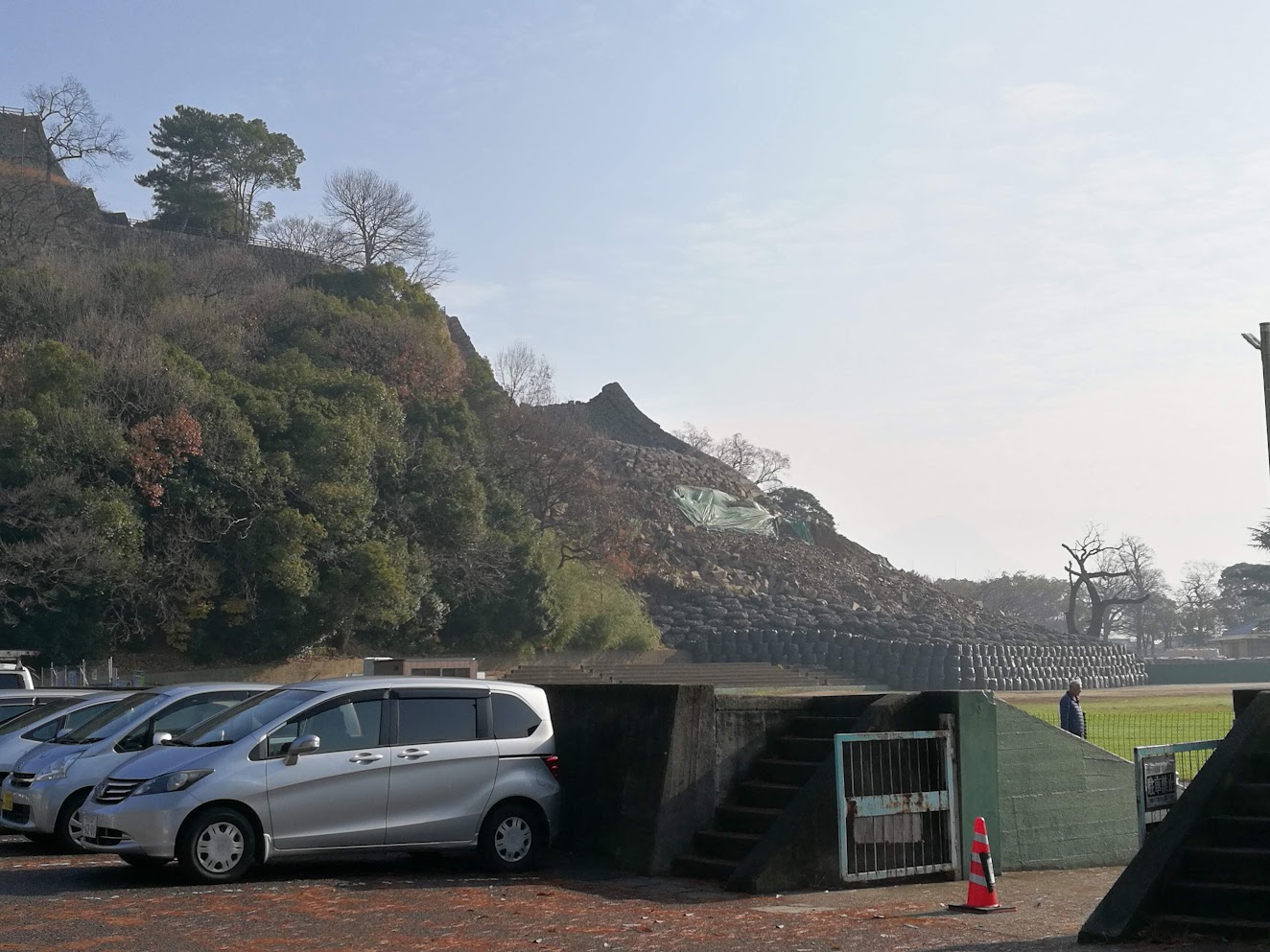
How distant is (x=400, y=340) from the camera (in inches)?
2062

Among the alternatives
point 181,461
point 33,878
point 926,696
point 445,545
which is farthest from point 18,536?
point 926,696

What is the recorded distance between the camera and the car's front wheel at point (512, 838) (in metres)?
11.9

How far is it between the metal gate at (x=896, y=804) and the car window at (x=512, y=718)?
113 inches

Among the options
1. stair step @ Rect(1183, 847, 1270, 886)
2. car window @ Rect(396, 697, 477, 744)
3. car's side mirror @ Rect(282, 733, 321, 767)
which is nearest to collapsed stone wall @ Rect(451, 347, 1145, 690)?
car window @ Rect(396, 697, 477, 744)

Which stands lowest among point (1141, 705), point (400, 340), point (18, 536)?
point (1141, 705)

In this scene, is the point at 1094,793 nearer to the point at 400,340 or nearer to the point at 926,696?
the point at 926,696

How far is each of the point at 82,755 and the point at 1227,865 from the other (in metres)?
10.3

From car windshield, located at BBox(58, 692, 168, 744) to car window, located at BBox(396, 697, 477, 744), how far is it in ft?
11.4

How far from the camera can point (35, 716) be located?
632 inches

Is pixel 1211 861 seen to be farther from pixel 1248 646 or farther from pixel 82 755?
pixel 1248 646

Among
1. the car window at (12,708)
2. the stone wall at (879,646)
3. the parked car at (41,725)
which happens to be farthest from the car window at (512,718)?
the stone wall at (879,646)

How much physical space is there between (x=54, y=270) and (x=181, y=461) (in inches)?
627

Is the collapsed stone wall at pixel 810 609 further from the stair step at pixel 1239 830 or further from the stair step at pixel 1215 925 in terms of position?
the stair step at pixel 1215 925

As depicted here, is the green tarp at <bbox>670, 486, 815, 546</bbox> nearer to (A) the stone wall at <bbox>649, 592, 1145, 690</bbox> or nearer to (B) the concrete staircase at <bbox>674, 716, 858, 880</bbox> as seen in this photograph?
(A) the stone wall at <bbox>649, 592, 1145, 690</bbox>
